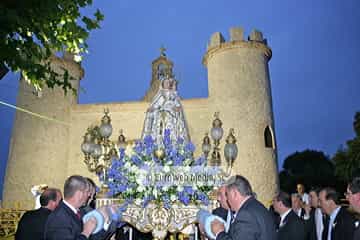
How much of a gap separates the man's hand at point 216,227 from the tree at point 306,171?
1043 inches

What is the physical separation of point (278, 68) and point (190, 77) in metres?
32.4

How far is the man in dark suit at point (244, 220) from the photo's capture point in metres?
2.47

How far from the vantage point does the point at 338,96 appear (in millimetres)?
92562

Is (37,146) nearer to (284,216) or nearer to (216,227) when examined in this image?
(284,216)

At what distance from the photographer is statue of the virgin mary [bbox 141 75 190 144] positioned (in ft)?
21.7

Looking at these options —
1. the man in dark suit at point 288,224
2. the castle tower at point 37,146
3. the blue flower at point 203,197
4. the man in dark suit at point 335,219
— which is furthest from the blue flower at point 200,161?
the castle tower at point 37,146

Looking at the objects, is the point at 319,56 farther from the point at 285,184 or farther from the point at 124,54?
the point at 285,184

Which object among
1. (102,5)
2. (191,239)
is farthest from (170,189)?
(102,5)

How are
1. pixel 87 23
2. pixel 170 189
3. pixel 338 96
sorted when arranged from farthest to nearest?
pixel 338 96, pixel 170 189, pixel 87 23

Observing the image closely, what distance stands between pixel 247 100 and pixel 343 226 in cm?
1212

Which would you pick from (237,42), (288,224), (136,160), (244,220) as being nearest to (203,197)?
(136,160)

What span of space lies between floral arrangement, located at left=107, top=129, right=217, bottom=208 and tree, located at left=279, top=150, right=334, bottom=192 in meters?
24.5

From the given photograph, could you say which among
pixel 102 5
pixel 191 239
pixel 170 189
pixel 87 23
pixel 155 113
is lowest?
pixel 191 239

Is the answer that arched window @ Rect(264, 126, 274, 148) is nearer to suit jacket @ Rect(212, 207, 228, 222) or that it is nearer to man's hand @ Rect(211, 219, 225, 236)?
suit jacket @ Rect(212, 207, 228, 222)
